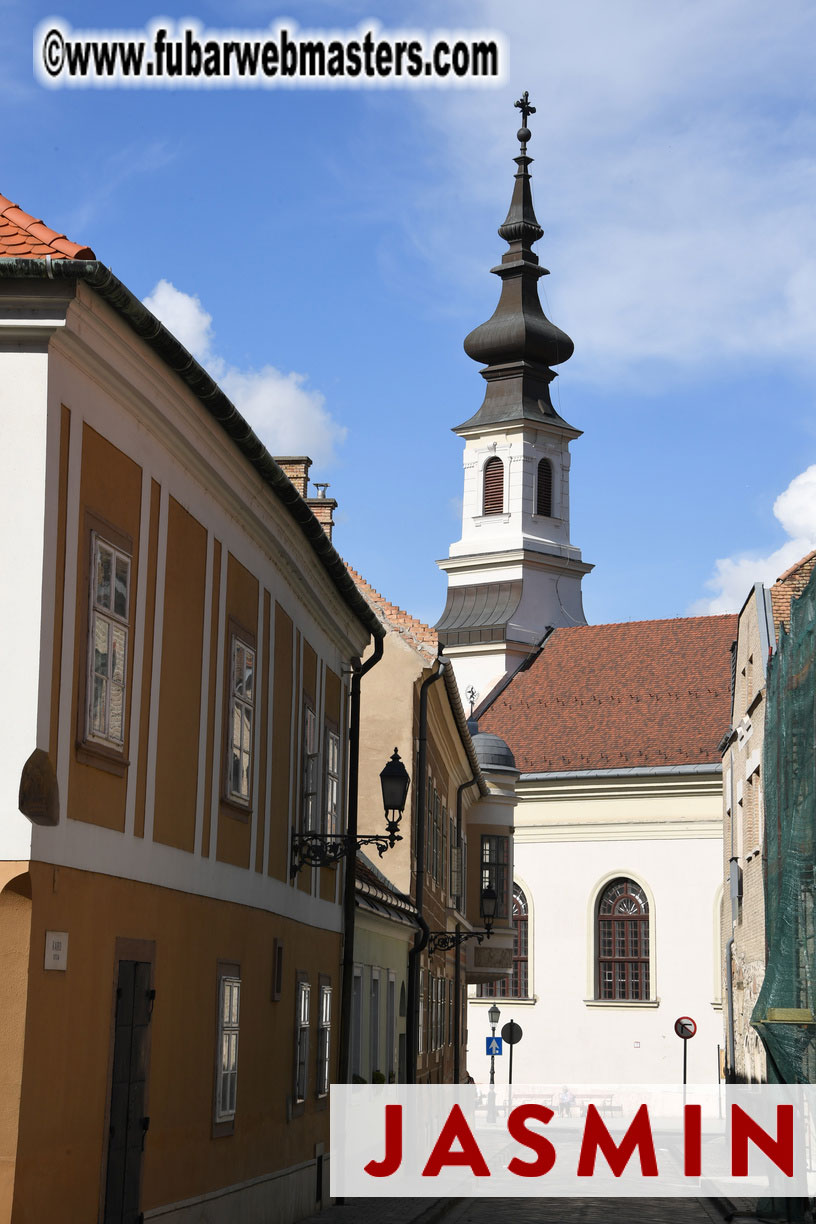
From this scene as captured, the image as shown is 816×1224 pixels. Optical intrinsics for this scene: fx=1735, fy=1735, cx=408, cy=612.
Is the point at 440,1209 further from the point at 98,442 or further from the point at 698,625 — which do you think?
the point at 698,625

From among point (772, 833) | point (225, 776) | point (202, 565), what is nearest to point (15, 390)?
point (202, 565)

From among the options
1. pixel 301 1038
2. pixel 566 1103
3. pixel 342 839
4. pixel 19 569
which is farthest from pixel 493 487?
pixel 19 569

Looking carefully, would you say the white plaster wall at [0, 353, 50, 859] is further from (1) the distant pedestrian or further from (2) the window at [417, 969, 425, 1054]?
(1) the distant pedestrian

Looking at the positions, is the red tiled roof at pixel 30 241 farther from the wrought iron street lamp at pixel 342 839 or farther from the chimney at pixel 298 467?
the chimney at pixel 298 467

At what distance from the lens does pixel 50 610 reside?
9734 millimetres

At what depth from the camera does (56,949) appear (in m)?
9.71

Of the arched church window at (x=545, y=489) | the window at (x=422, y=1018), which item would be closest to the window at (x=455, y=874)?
the window at (x=422, y=1018)

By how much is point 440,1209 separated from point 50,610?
12736mm

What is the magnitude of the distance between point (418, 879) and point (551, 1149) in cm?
911

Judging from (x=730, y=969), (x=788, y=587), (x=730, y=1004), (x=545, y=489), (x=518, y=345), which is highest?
(x=518, y=345)

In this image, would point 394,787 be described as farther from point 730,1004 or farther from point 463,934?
point 730,1004

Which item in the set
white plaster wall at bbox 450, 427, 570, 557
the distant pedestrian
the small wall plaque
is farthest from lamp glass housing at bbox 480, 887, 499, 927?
white plaster wall at bbox 450, 427, 570, 557

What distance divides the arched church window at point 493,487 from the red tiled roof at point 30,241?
192 ft

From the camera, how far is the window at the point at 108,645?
10.5 meters
